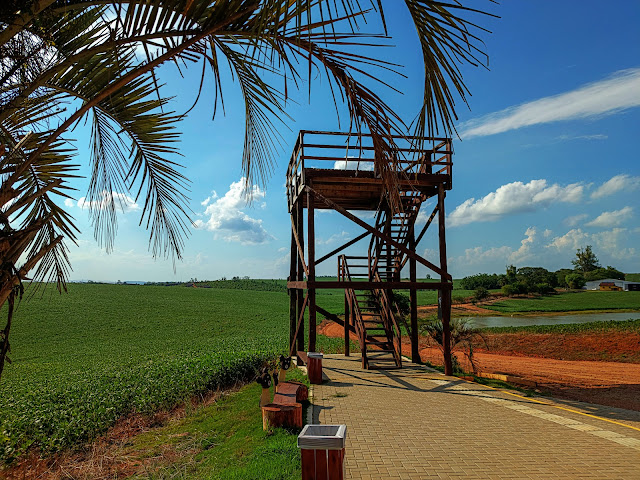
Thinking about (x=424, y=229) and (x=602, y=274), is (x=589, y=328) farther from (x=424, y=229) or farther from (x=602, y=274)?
(x=602, y=274)

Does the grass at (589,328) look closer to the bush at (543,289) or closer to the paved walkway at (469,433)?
the paved walkway at (469,433)

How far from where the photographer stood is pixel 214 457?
6.90m

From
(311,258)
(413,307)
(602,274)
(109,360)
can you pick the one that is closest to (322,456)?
(311,258)

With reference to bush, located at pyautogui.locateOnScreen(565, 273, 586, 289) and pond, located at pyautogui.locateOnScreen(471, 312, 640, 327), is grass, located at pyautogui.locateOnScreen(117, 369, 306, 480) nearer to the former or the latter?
pond, located at pyautogui.locateOnScreen(471, 312, 640, 327)

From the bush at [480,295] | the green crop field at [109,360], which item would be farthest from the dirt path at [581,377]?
the bush at [480,295]

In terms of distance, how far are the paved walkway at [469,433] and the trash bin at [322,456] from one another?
1.35m

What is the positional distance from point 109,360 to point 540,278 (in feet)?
276

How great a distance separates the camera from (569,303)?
59500 millimetres

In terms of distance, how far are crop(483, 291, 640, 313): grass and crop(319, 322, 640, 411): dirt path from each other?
36658 mm

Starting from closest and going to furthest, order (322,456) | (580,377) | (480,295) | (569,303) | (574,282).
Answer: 1. (322,456)
2. (580,377)
3. (569,303)
4. (480,295)
5. (574,282)

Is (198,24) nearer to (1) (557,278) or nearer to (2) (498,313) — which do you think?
(2) (498,313)

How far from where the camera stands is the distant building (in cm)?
8277

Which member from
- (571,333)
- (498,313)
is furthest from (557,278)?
(571,333)

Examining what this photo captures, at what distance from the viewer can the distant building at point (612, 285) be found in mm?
82769
